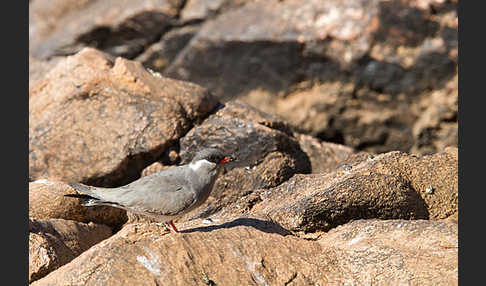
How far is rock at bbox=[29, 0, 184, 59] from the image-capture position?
14289 millimetres

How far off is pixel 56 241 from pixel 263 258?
278cm

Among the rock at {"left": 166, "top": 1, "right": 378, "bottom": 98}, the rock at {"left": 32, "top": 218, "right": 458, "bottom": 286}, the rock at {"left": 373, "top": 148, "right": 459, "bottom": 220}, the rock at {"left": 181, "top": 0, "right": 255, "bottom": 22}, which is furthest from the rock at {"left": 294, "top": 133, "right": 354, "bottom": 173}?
the rock at {"left": 181, "top": 0, "right": 255, "bottom": 22}

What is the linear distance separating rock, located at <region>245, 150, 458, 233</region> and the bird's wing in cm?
112

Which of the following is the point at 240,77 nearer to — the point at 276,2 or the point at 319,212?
the point at 276,2

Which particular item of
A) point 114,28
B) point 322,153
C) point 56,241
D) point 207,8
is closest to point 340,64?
point 322,153

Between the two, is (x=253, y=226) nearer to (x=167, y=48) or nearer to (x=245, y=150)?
(x=245, y=150)

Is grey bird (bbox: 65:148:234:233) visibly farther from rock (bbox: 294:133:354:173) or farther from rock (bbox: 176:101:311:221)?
rock (bbox: 294:133:354:173)

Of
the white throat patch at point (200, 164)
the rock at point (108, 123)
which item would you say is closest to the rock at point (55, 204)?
the rock at point (108, 123)

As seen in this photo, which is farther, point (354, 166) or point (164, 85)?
point (164, 85)

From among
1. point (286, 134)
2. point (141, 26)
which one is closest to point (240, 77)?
point (141, 26)

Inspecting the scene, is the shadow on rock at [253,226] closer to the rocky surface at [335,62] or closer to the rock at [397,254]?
the rock at [397,254]

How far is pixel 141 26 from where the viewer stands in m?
14.5

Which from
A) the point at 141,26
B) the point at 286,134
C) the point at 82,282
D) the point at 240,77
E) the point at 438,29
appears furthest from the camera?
the point at 141,26

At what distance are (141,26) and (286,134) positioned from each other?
618cm
